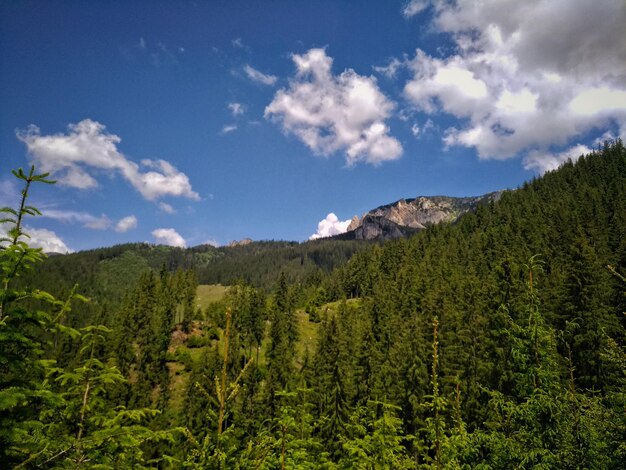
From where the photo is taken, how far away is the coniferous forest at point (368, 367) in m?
6.11

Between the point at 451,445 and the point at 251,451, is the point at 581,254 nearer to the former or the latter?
the point at 451,445

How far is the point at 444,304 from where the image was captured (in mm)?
52406

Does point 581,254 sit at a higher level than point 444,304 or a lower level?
higher

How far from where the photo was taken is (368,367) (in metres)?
41.8

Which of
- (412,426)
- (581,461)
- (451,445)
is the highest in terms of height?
(581,461)

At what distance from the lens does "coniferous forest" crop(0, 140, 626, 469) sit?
6.11m

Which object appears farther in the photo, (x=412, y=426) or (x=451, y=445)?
(x=412, y=426)

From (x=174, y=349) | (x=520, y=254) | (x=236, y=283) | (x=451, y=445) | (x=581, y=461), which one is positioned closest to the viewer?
(x=581, y=461)

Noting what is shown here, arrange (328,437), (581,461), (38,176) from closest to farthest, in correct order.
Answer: (38,176), (581,461), (328,437)

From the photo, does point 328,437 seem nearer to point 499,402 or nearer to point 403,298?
point 499,402

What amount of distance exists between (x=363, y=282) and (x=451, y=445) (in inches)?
4472

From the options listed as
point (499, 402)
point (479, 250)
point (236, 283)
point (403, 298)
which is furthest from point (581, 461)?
point (479, 250)

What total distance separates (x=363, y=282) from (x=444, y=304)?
234ft

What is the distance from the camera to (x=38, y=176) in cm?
665
